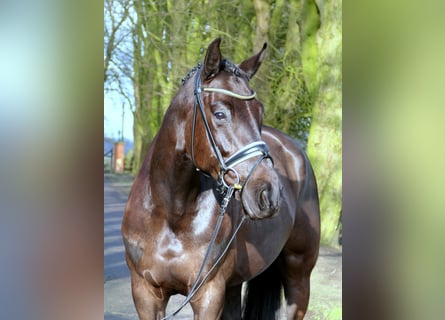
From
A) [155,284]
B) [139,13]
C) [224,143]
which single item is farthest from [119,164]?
[224,143]

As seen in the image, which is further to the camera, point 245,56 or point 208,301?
point 245,56

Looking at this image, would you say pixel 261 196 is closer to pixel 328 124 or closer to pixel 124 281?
pixel 124 281

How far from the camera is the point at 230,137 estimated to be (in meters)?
1.79

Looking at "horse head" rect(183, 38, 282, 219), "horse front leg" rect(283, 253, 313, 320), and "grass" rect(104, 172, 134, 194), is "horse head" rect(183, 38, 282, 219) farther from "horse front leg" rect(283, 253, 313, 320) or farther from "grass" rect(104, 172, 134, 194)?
"grass" rect(104, 172, 134, 194)

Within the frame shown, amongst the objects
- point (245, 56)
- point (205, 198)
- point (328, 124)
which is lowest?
point (205, 198)

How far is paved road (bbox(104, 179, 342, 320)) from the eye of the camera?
3.95m

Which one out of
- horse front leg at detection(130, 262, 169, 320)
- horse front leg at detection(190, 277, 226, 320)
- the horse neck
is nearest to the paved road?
horse front leg at detection(130, 262, 169, 320)

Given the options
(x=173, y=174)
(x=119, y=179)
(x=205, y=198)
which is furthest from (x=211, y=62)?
(x=119, y=179)

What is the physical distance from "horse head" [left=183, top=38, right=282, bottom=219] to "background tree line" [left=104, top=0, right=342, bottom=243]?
366 cm

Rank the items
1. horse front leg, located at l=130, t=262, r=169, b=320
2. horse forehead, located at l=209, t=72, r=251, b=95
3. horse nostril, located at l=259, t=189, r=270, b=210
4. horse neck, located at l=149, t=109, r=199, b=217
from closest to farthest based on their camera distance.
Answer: horse nostril, located at l=259, t=189, r=270, b=210 < horse forehead, located at l=209, t=72, r=251, b=95 < horse neck, located at l=149, t=109, r=199, b=217 < horse front leg, located at l=130, t=262, r=169, b=320

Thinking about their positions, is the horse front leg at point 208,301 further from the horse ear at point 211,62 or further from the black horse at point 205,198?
the horse ear at point 211,62

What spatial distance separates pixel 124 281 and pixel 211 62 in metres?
3.11
